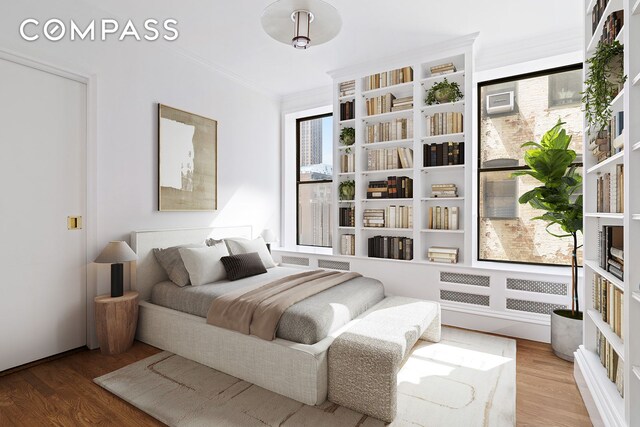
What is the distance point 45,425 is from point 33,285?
3.79 feet

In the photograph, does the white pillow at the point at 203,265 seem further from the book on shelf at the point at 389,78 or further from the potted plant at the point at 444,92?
the potted plant at the point at 444,92

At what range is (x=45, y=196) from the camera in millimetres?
2705

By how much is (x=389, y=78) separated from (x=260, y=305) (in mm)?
2989

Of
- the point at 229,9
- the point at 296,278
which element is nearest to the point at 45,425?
the point at 296,278

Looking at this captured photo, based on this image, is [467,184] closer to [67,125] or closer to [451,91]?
[451,91]

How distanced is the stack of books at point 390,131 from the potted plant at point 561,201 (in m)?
1.39

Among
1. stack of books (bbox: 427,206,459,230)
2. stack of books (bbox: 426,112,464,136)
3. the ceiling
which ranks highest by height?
the ceiling

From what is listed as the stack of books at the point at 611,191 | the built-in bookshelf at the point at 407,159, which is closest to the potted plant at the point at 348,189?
the built-in bookshelf at the point at 407,159

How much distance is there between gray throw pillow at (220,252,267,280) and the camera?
3.26 meters

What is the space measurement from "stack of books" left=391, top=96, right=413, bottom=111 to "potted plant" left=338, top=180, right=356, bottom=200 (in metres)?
1.01

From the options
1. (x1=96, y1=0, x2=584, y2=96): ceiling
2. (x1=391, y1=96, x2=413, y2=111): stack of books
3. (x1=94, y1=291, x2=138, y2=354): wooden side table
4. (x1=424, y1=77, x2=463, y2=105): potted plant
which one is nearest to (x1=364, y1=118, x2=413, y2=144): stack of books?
(x1=391, y1=96, x2=413, y2=111): stack of books

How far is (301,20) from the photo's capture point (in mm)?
2191

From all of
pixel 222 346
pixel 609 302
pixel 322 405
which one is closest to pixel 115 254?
pixel 222 346

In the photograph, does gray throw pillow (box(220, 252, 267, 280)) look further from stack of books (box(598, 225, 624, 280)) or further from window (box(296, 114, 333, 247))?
stack of books (box(598, 225, 624, 280))
